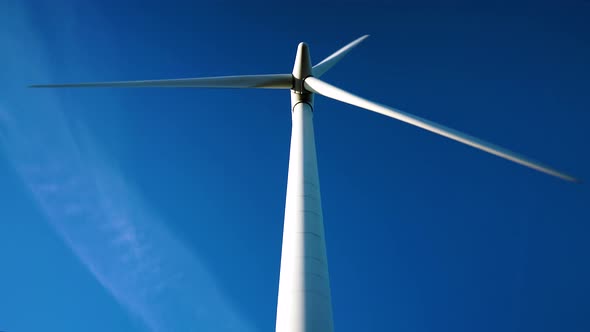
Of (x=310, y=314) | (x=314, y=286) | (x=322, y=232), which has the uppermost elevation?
(x=322, y=232)

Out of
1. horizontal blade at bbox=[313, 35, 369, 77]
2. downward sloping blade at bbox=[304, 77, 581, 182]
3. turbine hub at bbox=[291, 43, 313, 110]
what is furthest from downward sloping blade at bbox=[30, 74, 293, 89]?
horizontal blade at bbox=[313, 35, 369, 77]

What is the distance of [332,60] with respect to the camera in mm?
24594

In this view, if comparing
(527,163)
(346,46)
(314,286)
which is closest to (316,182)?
(314,286)

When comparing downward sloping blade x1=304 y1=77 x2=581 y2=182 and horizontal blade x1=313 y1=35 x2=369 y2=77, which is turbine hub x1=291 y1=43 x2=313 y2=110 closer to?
downward sloping blade x1=304 y1=77 x2=581 y2=182

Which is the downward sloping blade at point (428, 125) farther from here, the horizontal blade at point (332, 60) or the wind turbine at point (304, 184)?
the horizontal blade at point (332, 60)

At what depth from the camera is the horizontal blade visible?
22358 mm

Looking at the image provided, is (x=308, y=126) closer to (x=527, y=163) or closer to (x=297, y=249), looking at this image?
(x=297, y=249)

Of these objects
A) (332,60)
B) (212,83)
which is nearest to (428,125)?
(212,83)

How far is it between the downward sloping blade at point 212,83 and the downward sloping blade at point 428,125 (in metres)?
1.26

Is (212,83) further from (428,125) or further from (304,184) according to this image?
(428,125)

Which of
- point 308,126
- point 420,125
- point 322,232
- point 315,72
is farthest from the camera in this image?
point 315,72

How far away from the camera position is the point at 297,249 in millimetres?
12070

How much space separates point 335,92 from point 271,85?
344cm

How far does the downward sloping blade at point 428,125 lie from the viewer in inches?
447
